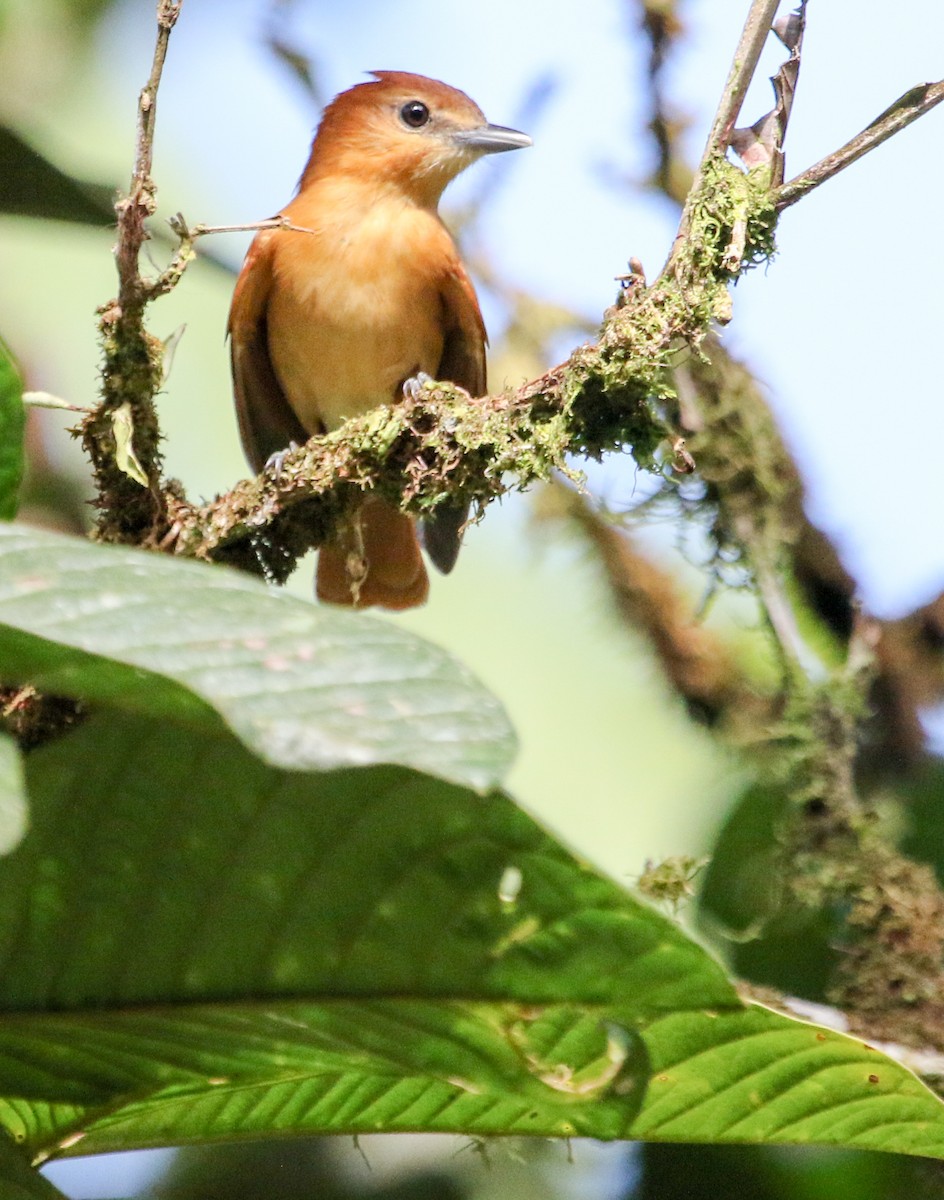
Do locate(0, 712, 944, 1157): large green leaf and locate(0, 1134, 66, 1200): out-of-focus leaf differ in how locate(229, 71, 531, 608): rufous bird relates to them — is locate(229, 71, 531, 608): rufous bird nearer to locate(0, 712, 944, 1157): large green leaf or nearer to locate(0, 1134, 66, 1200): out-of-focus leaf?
locate(0, 712, 944, 1157): large green leaf

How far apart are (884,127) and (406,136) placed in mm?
2588

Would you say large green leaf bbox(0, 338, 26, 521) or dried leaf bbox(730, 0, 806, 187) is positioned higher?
dried leaf bbox(730, 0, 806, 187)

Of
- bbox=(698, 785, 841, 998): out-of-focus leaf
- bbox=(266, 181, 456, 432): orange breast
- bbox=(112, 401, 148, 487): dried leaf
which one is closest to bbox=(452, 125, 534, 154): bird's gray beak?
bbox=(266, 181, 456, 432): orange breast

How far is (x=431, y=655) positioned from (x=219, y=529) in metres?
1.09

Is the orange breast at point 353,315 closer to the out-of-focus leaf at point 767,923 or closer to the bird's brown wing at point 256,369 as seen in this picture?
the bird's brown wing at point 256,369

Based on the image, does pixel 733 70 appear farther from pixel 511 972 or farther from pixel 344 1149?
pixel 344 1149

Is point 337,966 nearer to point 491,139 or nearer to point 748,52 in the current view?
point 748,52

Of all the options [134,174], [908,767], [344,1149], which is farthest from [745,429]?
[134,174]

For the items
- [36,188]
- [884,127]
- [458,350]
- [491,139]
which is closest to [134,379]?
[36,188]

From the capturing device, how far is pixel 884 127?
1.75 m

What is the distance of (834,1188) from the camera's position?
8.34 feet

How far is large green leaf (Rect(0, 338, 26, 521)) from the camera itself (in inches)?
60.1

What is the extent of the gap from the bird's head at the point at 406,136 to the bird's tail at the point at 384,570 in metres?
1.10

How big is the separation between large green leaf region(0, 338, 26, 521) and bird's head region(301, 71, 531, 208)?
8.67 ft
